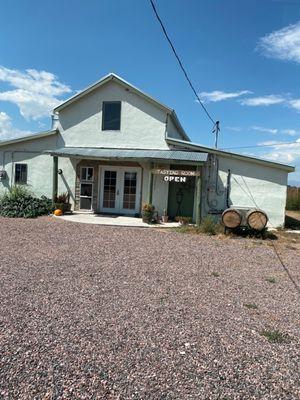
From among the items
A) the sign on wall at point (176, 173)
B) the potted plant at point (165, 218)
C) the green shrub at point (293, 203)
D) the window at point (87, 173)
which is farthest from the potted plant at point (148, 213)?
the green shrub at point (293, 203)

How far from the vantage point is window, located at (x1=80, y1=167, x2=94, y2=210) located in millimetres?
15453

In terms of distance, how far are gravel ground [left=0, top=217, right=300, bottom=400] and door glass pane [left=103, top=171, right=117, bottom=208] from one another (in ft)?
23.7

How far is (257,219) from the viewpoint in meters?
11.1

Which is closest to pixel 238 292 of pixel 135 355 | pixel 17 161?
pixel 135 355

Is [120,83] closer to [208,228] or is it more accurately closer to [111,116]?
[111,116]

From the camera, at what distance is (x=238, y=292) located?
557 cm

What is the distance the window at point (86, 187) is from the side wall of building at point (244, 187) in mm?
5321

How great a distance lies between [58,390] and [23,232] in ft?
27.0

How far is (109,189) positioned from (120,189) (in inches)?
21.8

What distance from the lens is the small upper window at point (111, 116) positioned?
15352 millimetres

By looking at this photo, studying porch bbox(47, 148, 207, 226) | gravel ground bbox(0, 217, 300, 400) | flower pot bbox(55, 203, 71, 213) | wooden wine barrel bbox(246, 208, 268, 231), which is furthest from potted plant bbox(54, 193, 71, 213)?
wooden wine barrel bbox(246, 208, 268, 231)

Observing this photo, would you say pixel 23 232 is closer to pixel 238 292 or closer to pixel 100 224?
pixel 100 224

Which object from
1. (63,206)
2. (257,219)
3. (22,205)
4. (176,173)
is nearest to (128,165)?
(176,173)

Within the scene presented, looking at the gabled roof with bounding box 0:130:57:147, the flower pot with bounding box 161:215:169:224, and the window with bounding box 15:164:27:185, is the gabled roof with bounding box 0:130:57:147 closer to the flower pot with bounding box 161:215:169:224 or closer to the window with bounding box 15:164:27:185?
the window with bounding box 15:164:27:185
